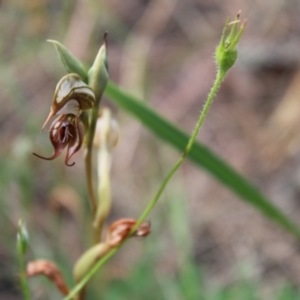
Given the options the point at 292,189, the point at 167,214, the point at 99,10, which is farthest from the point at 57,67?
the point at 292,189

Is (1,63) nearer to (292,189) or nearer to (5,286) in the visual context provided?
(5,286)

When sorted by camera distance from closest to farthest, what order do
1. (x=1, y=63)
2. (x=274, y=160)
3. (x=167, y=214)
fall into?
(x=167, y=214)
(x=1, y=63)
(x=274, y=160)

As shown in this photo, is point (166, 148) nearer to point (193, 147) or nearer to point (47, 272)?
point (193, 147)

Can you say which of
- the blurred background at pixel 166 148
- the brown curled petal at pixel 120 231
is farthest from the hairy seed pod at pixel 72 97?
the blurred background at pixel 166 148

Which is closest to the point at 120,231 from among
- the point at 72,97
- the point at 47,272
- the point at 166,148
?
the point at 47,272

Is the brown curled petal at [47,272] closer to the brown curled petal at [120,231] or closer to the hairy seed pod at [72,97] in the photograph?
the brown curled petal at [120,231]

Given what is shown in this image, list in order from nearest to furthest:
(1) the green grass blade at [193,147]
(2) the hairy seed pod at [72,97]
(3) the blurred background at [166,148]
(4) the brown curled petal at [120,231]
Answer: (2) the hairy seed pod at [72,97]
(4) the brown curled petal at [120,231]
(1) the green grass blade at [193,147]
(3) the blurred background at [166,148]
